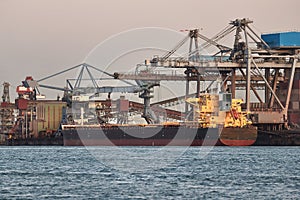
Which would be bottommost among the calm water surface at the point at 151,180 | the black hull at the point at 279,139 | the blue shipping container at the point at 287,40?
the calm water surface at the point at 151,180

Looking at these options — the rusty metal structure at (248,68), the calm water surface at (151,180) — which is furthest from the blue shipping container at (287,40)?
the calm water surface at (151,180)

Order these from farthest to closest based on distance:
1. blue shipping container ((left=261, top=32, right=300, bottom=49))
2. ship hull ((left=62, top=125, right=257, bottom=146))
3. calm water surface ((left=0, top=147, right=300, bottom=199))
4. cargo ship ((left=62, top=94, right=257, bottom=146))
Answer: blue shipping container ((left=261, top=32, right=300, bottom=49)), cargo ship ((left=62, top=94, right=257, bottom=146)), ship hull ((left=62, top=125, right=257, bottom=146)), calm water surface ((left=0, top=147, right=300, bottom=199))

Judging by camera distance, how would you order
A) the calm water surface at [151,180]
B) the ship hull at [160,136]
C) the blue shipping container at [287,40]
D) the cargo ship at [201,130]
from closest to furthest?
the calm water surface at [151,180] → the ship hull at [160,136] → the cargo ship at [201,130] → the blue shipping container at [287,40]

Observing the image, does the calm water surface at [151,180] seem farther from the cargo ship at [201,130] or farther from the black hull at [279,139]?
the black hull at [279,139]

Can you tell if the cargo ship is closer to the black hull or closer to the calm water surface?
the black hull

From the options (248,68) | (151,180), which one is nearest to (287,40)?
(248,68)

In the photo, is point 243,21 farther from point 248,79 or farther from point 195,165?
point 195,165

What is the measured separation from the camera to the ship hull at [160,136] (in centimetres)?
11581

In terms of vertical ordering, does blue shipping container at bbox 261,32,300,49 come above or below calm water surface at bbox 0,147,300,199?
above

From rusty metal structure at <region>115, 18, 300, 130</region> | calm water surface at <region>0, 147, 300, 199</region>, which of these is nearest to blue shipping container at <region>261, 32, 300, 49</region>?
rusty metal structure at <region>115, 18, 300, 130</region>

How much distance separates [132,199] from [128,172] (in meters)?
15.9

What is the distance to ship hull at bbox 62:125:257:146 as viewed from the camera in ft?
380

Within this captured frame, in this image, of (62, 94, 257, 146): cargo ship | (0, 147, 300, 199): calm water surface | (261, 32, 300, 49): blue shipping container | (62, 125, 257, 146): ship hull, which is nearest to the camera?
(0, 147, 300, 199): calm water surface

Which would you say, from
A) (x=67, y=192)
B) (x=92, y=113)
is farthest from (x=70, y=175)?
(x=92, y=113)
